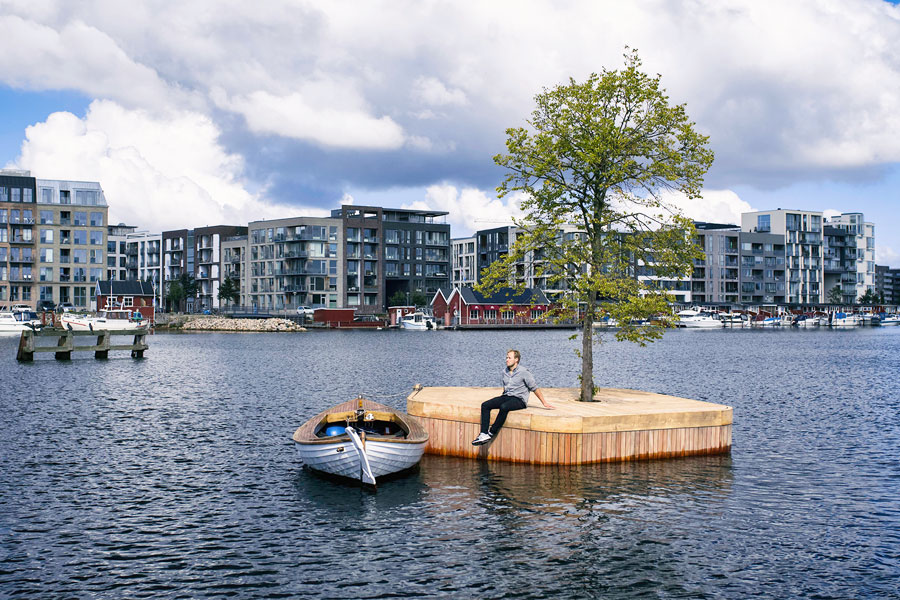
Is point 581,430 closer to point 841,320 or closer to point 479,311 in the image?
point 479,311

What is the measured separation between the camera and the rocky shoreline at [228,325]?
142 m

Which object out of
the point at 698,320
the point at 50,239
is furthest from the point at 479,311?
the point at 50,239

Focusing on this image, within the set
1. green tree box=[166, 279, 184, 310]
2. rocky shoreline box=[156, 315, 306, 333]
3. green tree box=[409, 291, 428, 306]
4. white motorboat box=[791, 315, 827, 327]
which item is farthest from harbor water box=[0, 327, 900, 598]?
white motorboat box=[791, 315, 827, 327]

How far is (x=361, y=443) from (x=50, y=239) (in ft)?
470

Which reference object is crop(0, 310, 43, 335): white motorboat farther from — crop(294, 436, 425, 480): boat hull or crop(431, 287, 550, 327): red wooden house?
crop(294, 436, 425, 480): boat hull

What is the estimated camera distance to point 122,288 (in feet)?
465

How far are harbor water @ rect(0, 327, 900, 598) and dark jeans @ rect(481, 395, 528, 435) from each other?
122 centimetres

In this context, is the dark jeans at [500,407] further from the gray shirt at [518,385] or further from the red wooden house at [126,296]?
the red wooden house at [126,296]

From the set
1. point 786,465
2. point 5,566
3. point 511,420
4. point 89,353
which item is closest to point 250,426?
point 511,420

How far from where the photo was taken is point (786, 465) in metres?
23.7

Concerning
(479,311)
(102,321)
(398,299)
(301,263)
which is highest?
(301,263)

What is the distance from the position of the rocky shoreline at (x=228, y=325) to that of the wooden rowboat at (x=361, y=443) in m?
122

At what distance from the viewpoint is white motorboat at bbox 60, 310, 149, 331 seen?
10788 cm

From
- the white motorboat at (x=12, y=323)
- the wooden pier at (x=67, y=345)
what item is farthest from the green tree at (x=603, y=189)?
the white motorboat at (x=12, y=323)
